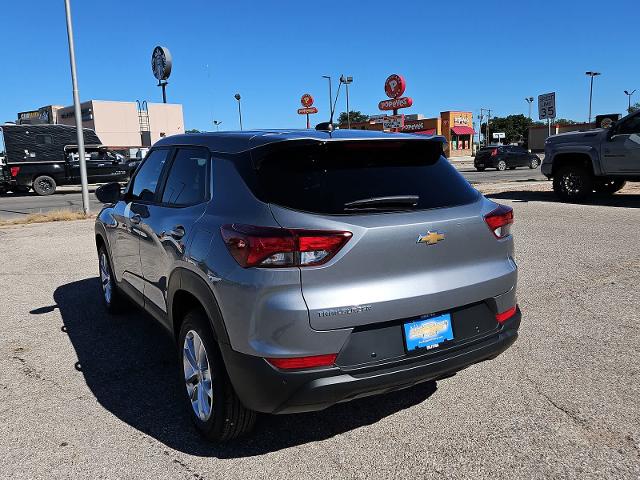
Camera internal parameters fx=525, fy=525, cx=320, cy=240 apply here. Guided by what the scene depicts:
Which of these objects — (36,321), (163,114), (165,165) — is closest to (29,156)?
(36,321)

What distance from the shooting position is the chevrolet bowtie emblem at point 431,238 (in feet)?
8.52

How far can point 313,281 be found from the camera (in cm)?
237

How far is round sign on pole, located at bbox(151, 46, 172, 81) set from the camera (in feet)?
129

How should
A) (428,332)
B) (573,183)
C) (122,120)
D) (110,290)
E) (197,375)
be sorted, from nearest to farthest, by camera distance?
(428,332) → (197,375) → (110,290) → (573,183) → (122,120)

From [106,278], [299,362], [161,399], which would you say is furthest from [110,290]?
[299,362]

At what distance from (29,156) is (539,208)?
802 inches

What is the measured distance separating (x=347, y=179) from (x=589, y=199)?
12.5 meters

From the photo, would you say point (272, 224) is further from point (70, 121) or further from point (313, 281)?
point (70, 121)

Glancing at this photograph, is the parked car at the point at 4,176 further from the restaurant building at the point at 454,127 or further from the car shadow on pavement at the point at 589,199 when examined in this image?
the restaurant building at the point at 454,127

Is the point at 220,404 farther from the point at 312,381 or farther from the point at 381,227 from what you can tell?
the point at 381,227

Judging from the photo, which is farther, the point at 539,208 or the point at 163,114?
the point at 163,114

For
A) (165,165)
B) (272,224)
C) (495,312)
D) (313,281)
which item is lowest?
(495,312)

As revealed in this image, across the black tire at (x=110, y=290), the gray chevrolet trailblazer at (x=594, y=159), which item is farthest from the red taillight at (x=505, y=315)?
the gray chevrolet trailblazer at (x=594, y=159)

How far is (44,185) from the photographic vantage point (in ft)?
73.4
